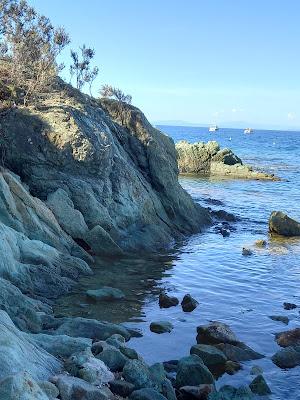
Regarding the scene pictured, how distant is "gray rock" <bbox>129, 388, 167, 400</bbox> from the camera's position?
7.86m

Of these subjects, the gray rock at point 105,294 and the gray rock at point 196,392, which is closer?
the gray rock at point 196,392

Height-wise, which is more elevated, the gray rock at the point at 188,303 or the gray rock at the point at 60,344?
the gray rock at the point at 60,344

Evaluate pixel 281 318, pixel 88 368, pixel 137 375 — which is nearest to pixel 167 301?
pixel 281 318

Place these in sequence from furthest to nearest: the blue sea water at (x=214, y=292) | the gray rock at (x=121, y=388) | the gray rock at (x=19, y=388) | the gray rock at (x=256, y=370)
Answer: the blue sea water at (x=214, y=292) < the gray rock at (x=256, y=370) < the gray rock at (x=121, y=388) < the gray rock at (x=19, y=388)

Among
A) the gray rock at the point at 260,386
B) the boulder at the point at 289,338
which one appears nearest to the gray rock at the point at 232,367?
the gray rock at the point at 260,386

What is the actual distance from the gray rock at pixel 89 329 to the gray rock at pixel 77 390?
3168mm

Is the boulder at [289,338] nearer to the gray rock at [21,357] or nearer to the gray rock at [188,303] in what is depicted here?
the gray rock at [188,303]

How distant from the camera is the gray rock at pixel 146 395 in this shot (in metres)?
7.86

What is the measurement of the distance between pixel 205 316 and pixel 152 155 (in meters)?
14.6

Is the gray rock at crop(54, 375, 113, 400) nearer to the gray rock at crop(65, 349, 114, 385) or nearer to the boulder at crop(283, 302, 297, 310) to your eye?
the gray rock at crop(65, 349, 114, 385)

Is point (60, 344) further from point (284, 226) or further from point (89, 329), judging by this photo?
point (284, 226)

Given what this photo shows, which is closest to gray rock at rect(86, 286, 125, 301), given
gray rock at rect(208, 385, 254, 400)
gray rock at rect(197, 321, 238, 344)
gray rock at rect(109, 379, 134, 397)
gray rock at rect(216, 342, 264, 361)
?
gray rock at rect(197, 321, 238, 344)

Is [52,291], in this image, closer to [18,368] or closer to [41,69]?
[18,368]

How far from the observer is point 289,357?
35.8ft
